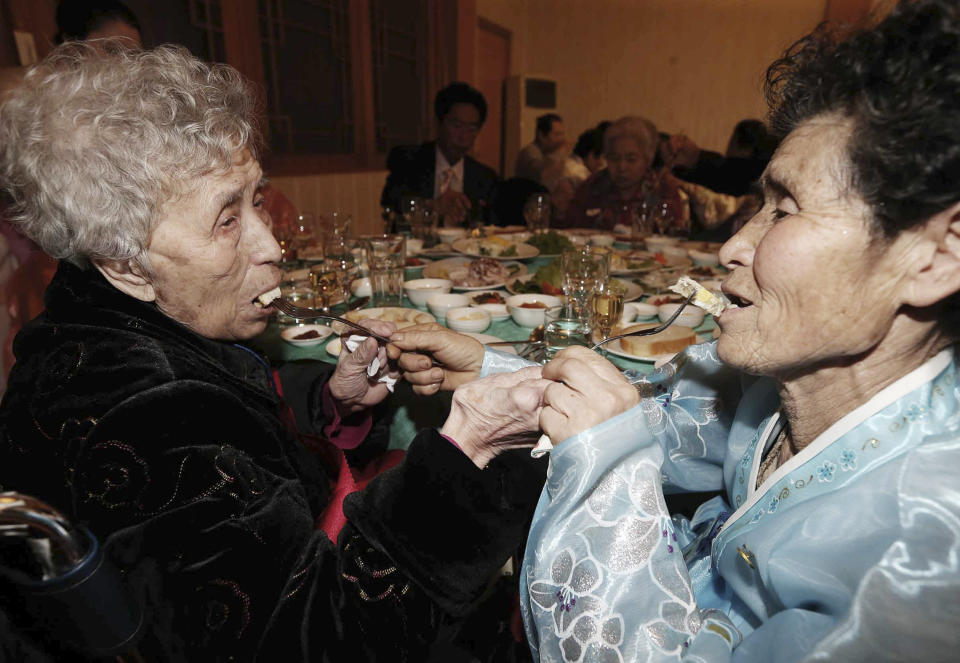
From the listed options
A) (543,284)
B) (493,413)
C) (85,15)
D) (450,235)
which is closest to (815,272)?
→ (493,413)

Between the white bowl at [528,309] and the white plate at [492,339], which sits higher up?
the white bowl at [528,309]

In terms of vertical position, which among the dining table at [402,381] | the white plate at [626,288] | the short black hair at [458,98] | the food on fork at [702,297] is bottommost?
the dining table at [402,381]

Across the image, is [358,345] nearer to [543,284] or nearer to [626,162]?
[543,284]

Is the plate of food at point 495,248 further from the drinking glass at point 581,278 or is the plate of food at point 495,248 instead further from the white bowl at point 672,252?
the drinking glass at point 581,278

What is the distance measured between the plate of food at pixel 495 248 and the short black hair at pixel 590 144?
17.1ft

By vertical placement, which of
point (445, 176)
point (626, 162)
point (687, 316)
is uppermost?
point (626, 162)

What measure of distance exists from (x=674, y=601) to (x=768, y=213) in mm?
801

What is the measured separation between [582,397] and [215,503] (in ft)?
2.48

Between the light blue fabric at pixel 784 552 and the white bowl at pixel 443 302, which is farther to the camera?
the white bowl at pixel 443 302

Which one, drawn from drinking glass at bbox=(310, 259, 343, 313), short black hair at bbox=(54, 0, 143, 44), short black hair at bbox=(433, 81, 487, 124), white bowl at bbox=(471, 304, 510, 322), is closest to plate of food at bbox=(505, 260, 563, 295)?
white bowl at bbox=(471, 304, 510, 322)

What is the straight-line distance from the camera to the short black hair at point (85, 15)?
137 inches

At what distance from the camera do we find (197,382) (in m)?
1.14

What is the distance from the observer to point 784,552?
2.95 feet

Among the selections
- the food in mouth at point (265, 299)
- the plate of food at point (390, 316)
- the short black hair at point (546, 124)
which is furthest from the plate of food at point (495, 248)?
the short black hair at point (546, 124)
